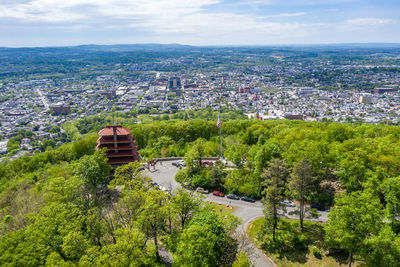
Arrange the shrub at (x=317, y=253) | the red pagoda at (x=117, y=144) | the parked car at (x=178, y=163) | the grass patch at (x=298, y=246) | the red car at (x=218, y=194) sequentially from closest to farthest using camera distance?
1. the grass patch at (x=298, y=246)
2. the shrub at (x=317, y=253)
3. the red car at (x=218, y=194)
4. the red pagoda at (x=117, y=144)
5. the parked car at (x=178, y=163)

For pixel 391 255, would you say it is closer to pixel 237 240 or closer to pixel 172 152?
A: pixel 237 240

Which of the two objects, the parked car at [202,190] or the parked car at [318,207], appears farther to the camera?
the parked car at [202,190]

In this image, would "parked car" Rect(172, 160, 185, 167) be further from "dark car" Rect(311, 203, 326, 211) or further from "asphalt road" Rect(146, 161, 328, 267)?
"dark car" Rect(311, 203, 326, 211)

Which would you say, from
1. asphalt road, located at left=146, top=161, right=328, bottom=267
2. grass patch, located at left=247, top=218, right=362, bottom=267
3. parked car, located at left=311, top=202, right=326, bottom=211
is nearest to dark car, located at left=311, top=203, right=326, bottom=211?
parked car, located at left=311, top=202, right=326, bottom=211

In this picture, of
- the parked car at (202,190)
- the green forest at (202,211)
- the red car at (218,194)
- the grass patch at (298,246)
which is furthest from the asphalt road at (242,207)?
the green forest at (202,211)

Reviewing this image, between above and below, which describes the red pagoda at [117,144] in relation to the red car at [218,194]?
above

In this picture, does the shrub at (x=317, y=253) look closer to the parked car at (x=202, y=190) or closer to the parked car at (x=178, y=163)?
the parked car at (x=202, y=190)

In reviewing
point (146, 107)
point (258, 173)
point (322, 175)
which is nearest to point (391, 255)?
point (322, 175)
